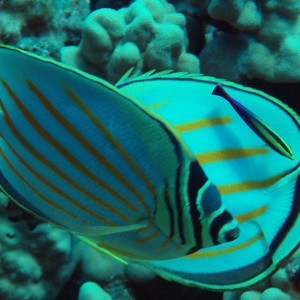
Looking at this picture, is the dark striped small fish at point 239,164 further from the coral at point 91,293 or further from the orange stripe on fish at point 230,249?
the coral at point 91,293

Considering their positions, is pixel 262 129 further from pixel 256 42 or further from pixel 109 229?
pixel 256 42

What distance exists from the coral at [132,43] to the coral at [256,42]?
18 cm

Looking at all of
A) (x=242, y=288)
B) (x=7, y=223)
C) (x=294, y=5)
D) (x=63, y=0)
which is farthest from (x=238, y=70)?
(x=242, y=288)

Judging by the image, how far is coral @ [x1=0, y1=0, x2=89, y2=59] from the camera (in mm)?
2320

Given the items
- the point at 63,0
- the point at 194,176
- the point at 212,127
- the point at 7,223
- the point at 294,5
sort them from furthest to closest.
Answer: the point at 63,0 < the point at 294,5 < the point at 7,223 < the point at 212,127 < the point at 194,176

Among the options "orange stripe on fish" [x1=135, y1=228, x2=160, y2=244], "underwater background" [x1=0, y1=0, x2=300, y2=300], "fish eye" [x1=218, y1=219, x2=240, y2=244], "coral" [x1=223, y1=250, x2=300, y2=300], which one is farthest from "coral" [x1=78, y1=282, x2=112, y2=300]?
"fish eye" [x1=218, y1=219, x2=240, y2=244]

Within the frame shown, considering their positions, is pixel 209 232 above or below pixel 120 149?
below

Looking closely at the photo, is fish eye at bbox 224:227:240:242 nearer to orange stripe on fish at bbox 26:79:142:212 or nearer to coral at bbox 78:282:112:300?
orange stripe on fish at bbox 26:79:142:212

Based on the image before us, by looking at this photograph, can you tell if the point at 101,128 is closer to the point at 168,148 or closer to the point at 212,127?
the point at 168,148

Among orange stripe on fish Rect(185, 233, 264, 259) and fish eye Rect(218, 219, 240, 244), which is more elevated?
fish eye Rect(218, 219, 240, 244)

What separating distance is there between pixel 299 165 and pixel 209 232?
1.02ft

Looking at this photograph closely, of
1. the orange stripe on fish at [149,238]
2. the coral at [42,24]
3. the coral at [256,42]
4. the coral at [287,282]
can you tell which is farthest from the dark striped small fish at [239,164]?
the coral at [42,24]

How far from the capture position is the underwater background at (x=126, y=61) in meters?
2.00

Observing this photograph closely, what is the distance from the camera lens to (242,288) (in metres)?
0.95
